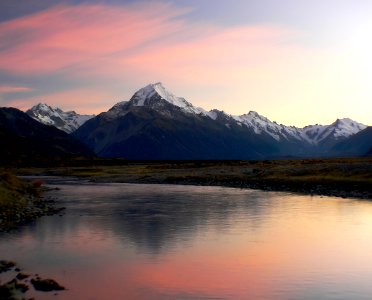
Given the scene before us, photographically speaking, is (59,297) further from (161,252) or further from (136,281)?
(161,252)

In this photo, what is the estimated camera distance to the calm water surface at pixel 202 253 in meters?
24.2

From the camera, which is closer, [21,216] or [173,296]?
[173,296]

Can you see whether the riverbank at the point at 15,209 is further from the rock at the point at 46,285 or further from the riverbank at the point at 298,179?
the riverbank at the point at 298,179

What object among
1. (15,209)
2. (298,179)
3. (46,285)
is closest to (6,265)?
(46,285)

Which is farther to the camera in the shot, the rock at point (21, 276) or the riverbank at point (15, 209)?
the riverbank at point (15, 209)

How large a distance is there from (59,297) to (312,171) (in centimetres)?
8629

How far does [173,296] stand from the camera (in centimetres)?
2288

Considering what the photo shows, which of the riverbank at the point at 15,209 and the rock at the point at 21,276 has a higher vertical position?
the riverbank at the point at 15,209

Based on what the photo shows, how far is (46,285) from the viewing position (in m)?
24.0

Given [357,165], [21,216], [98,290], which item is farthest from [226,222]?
[357,165]

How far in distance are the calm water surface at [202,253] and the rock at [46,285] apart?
65cm

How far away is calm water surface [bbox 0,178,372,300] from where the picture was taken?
953 inches

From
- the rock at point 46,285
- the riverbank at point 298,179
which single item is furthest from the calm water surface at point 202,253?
the riverbank at point 298,179

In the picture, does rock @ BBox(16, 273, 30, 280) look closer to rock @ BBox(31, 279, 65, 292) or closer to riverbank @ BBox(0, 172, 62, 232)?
rock @ BBox(31, 279, 65, 292)
